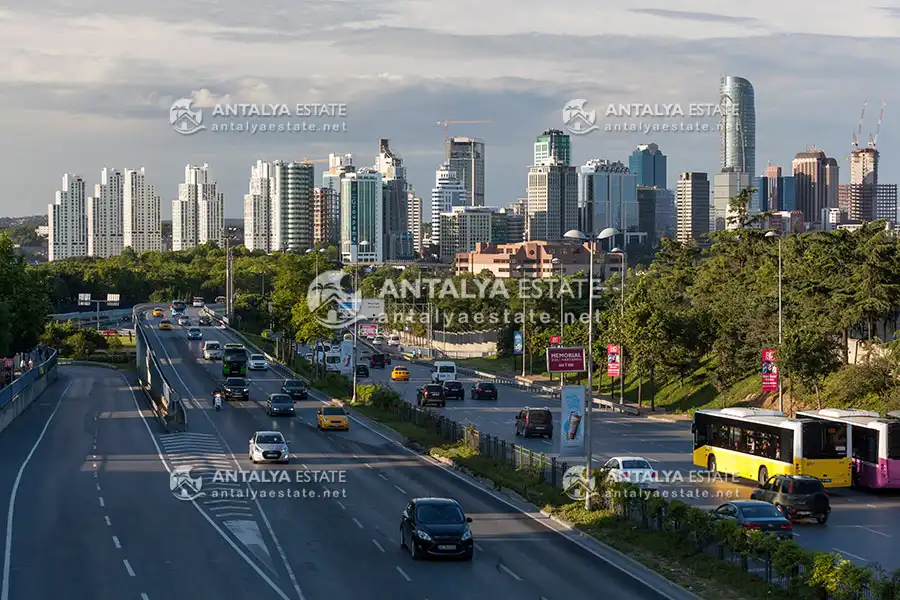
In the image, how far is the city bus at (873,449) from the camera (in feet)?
126

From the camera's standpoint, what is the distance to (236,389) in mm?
73375

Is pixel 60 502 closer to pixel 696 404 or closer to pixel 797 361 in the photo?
pixel 797 361

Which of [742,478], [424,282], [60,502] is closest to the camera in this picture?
[60,502]

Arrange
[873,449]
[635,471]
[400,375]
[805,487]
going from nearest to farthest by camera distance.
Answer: [805,487] → [635,471] → [873,449] → [400,375]

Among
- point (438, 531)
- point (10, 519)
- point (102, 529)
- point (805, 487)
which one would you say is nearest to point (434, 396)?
point (10, 519)

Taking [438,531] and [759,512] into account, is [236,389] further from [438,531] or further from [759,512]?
[759,512]

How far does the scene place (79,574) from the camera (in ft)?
84.0

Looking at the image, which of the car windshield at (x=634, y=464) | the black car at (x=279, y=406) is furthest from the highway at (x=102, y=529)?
the car windshield at (x=634, y=464)

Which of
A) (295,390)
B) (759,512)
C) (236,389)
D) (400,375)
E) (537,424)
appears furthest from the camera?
(400,375)

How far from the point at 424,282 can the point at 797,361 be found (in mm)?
101464

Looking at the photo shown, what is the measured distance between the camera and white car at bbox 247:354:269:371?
97000 millimetres

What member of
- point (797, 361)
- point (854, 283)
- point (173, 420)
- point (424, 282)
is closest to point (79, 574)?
point (173, 420)

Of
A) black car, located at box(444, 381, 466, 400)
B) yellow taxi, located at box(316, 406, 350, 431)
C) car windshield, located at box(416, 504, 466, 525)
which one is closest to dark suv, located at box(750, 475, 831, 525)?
car windshield, located at box(416, 504, 466, 525)

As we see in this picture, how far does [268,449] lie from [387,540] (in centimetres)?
1570
